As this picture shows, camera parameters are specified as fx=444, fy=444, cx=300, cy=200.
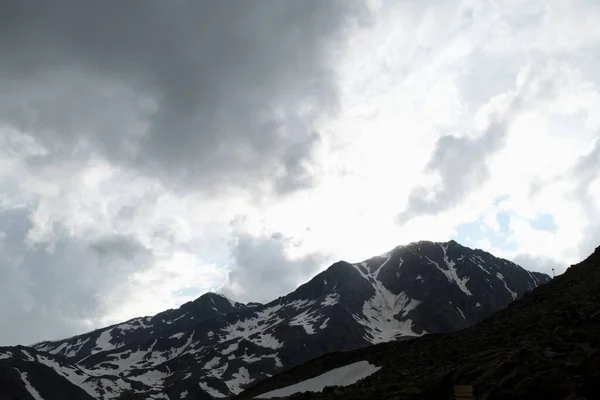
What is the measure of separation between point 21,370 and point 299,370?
583ft

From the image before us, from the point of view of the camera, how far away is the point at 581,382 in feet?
45.5

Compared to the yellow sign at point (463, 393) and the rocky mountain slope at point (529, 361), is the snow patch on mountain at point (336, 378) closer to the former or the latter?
the rocky mountain slope at point (529, 361)

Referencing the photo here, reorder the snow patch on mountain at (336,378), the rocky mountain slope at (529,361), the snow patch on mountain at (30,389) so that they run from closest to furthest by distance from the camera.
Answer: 1. the rocky mountain slope at (529,361)
2. the snow patch on mountain at (336,378)
3. the snow patch on mountain at (30,389)

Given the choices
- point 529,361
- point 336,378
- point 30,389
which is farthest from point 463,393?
point 30,389

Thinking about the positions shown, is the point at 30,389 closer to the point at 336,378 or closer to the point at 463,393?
the point at 336,378

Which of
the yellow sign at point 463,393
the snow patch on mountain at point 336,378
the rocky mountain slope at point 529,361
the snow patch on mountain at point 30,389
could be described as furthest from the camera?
the snow patch on mountain at point 30,389

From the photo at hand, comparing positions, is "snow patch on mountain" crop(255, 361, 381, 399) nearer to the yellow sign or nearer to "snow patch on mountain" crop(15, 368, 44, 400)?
the yellow sign

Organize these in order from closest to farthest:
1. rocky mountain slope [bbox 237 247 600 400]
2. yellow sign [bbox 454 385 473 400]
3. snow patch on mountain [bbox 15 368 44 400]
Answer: yellow sign [bbox 454 385 473 400]
rocky mountain slope [bbox 237 247 600 400]
snow patch on mountain [bbox 15 368 44 400]

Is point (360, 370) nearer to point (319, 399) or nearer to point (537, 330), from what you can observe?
point (319, 399)

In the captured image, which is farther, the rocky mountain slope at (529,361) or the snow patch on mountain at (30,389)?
the snow patch on mountain at (30,389)

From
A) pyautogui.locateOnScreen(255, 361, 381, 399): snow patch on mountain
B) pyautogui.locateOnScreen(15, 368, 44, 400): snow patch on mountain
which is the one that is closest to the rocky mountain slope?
pyautogui.locateOnScreen(255, 361, 381, 399): snow patch on mountain

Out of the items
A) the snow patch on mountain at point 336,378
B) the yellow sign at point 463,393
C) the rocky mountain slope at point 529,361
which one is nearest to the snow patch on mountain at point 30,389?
the snow patch on mountain at point 336,378

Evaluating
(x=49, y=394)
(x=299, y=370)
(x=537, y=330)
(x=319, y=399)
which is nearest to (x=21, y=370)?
(x=49, y=394)

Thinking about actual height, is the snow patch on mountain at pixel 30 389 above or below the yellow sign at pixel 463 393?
above
